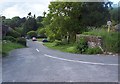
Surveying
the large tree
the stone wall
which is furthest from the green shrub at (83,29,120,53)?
the large tree

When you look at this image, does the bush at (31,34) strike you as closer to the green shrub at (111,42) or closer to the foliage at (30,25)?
the foliage at (30,25)

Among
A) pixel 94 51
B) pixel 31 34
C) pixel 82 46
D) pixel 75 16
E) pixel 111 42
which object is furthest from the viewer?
pixel 31 34

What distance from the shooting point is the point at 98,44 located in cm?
1602

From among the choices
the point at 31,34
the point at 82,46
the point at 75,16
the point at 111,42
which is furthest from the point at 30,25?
the point at 111,42

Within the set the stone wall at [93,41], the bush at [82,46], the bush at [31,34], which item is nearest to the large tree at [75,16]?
the bush at [82,46]

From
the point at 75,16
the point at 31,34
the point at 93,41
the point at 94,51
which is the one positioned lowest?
the point at 94,51

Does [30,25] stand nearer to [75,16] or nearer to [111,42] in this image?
[75,16]

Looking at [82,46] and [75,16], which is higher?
[75,16]

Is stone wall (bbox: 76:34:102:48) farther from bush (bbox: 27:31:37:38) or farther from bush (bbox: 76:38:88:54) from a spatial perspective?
bush (bbox: 27:31:37:38)

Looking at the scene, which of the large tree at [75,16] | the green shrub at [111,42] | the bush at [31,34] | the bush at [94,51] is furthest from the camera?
the bush at [31,34]

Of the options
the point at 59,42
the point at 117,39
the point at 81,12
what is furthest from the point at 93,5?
the point at 117,39

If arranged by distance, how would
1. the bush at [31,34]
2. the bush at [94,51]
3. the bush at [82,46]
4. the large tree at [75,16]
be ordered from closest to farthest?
1. the bush at [94,51]
2. the bush at [82,46]
3. the large tree at [75,16]
4. the bush at [31,34]

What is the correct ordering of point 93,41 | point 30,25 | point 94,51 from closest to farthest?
1. point 94,51
2. point 93,41
3. point 30,25

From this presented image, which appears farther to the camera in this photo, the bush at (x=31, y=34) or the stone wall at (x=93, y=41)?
the bush at (x=31, y=34)
